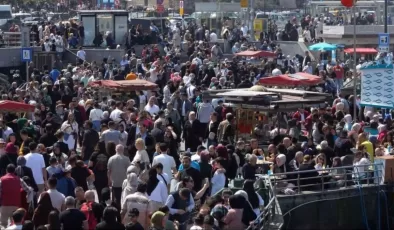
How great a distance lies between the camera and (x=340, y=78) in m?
38.8

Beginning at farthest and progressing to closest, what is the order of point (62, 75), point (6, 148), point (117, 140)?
point (62, 75) < point (117, 140) < point (6, 148)

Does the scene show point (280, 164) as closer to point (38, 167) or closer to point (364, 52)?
point (38, 167)

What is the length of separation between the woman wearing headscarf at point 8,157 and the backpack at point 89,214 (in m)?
4.00

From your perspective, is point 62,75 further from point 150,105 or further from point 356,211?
point 356,211

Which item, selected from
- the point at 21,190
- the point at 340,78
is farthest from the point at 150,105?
the point at 340,78

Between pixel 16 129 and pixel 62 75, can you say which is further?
pixel 62 75

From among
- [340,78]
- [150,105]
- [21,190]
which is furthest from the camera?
[340,78]

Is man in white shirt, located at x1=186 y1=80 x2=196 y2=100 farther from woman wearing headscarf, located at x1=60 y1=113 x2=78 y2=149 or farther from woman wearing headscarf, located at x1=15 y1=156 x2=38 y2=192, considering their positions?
woman wearing headscarf, located at x1=15 y1=156 x2=38 y2=192

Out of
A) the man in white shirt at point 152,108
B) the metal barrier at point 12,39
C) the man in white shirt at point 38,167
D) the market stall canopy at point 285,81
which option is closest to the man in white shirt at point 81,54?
the metal barrier at point 12,39

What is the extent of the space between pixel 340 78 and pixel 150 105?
13.6 m

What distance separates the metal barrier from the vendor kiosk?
2614 mm

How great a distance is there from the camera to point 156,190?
17312 mm

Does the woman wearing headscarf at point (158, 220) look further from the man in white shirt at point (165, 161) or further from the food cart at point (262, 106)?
the food cart at point (262, 106)

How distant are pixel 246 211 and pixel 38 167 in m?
4.04
